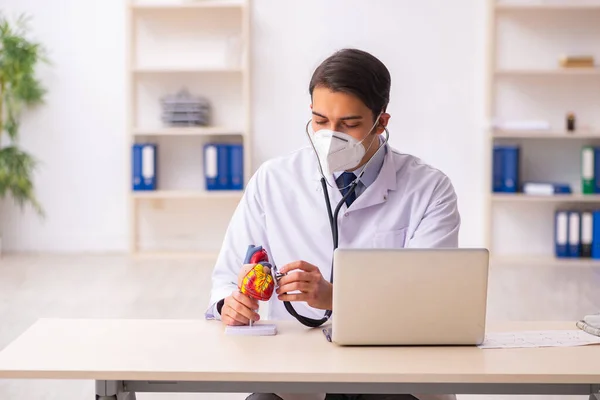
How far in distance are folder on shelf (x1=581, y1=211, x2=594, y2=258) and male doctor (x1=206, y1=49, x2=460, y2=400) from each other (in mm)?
4234

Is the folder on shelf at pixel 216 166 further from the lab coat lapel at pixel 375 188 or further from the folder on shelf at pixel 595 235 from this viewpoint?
the lab coat lapel at pixel 375 188

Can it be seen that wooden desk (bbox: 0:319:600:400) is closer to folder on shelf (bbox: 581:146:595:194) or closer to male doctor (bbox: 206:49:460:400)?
male doctor (bbox: 206:49:460:400)

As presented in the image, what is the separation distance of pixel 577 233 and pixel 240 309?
473 cm

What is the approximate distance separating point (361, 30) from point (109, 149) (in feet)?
6.77

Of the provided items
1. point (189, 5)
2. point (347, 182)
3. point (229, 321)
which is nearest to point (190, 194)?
point (189, 5)

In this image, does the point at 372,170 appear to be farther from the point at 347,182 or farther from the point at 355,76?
the point at 355,76

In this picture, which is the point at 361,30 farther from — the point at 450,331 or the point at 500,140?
the point at 450,331

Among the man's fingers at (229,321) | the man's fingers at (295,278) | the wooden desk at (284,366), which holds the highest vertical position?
the man's fingers at (295,278)

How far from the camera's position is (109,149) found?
6.39 m

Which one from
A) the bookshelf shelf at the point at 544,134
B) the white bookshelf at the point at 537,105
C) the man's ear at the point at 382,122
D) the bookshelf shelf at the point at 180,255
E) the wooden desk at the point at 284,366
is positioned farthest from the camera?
the bookshelf shelf at the point at 180,255

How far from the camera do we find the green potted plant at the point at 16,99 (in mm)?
6020

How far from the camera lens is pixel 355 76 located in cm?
206

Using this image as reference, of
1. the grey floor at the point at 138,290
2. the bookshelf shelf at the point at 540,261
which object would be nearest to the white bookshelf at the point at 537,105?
the bookshelf shelf at the point at 540,261

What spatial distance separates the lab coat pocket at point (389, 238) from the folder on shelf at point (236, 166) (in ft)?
13.3
